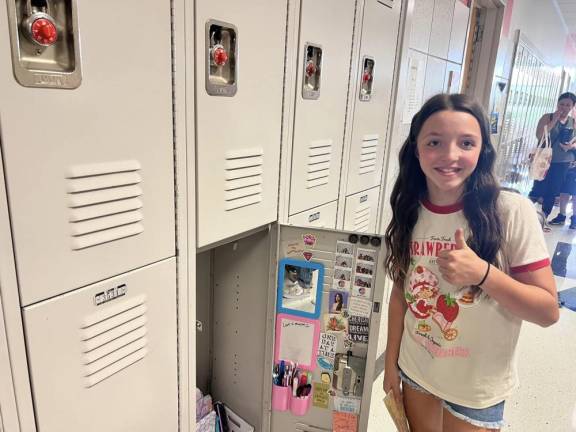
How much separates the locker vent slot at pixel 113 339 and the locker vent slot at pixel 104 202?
0.62 ft

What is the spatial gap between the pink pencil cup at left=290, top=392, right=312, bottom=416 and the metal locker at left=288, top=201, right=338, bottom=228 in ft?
2.30

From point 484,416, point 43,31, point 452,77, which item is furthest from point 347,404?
point 452,77

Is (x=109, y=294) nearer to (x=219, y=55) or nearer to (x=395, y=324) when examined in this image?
(x=219, y=55)

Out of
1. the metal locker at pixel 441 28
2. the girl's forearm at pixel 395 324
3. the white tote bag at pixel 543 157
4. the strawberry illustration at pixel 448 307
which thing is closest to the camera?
the strawberry illustration at pixel 448 307

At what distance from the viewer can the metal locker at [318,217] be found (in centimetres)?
183

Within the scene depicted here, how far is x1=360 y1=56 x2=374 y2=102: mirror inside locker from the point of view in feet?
7.00

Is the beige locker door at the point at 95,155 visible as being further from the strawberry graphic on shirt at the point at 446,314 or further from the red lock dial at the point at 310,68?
the strawberry graphic on shirt at the point at 446,314

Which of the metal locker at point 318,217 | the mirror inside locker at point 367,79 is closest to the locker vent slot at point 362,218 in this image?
the metal locker at point 318,217

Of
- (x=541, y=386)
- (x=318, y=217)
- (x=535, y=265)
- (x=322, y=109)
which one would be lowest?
(x=541, y=386)

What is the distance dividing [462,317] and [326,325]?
533 millimetres

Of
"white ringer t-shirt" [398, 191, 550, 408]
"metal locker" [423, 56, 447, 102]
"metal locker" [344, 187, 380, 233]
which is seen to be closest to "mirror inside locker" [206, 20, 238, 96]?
"white ringer t-shirt" [398, 191, 550, 408]

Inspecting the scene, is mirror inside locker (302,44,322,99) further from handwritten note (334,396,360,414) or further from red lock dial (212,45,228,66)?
handwritten note (334,396,360,414)

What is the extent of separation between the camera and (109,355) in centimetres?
110

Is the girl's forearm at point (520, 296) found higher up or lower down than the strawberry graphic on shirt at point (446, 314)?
higher up
